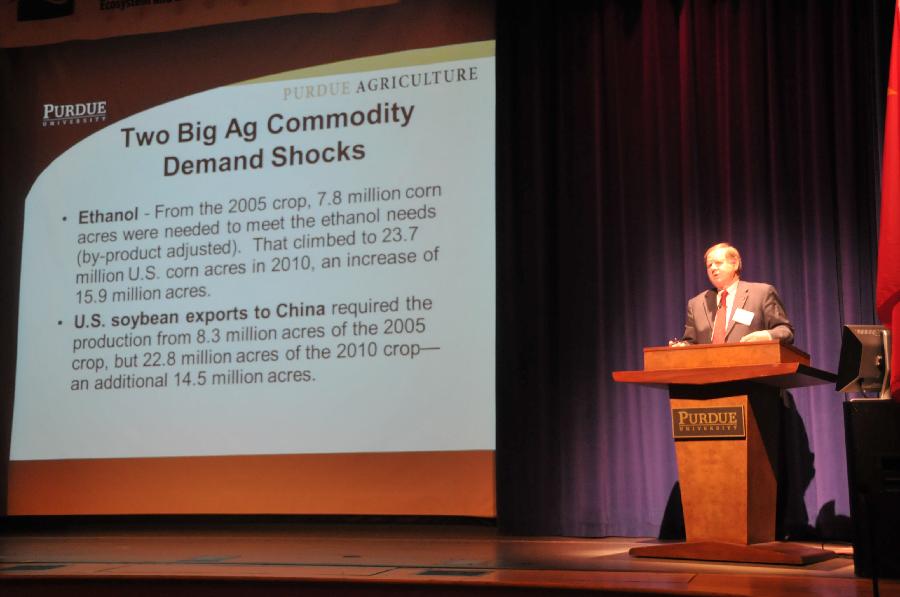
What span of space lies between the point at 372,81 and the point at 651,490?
2535 mm

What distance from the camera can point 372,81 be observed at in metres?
5.26

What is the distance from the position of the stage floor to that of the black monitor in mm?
620

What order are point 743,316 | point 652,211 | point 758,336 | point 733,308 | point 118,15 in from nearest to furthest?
point 758,336
point 743,316
point 733,308
point 652,211
point 118,15

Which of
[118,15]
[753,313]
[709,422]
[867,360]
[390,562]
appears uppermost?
[118,15]

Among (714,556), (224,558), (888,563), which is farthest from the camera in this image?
(224,558)

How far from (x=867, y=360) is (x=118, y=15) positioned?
443 centimetres

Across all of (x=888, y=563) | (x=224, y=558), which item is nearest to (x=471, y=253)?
(x=224, y=558)

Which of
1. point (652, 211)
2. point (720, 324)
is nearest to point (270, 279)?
point (652, 211)

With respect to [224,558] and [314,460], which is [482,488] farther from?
[224,558]

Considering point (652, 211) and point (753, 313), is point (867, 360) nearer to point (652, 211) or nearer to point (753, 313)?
point (753, 313)

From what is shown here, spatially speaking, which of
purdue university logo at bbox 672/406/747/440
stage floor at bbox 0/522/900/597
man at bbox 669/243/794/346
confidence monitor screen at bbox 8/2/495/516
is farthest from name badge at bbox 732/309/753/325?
confidence monitor screen at bbox 8/2/495/516

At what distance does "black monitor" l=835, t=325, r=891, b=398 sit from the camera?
3.30 meters

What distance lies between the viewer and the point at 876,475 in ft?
10.3

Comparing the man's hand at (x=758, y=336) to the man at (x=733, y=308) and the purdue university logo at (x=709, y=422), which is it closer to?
the man at (x=733, y=308)
